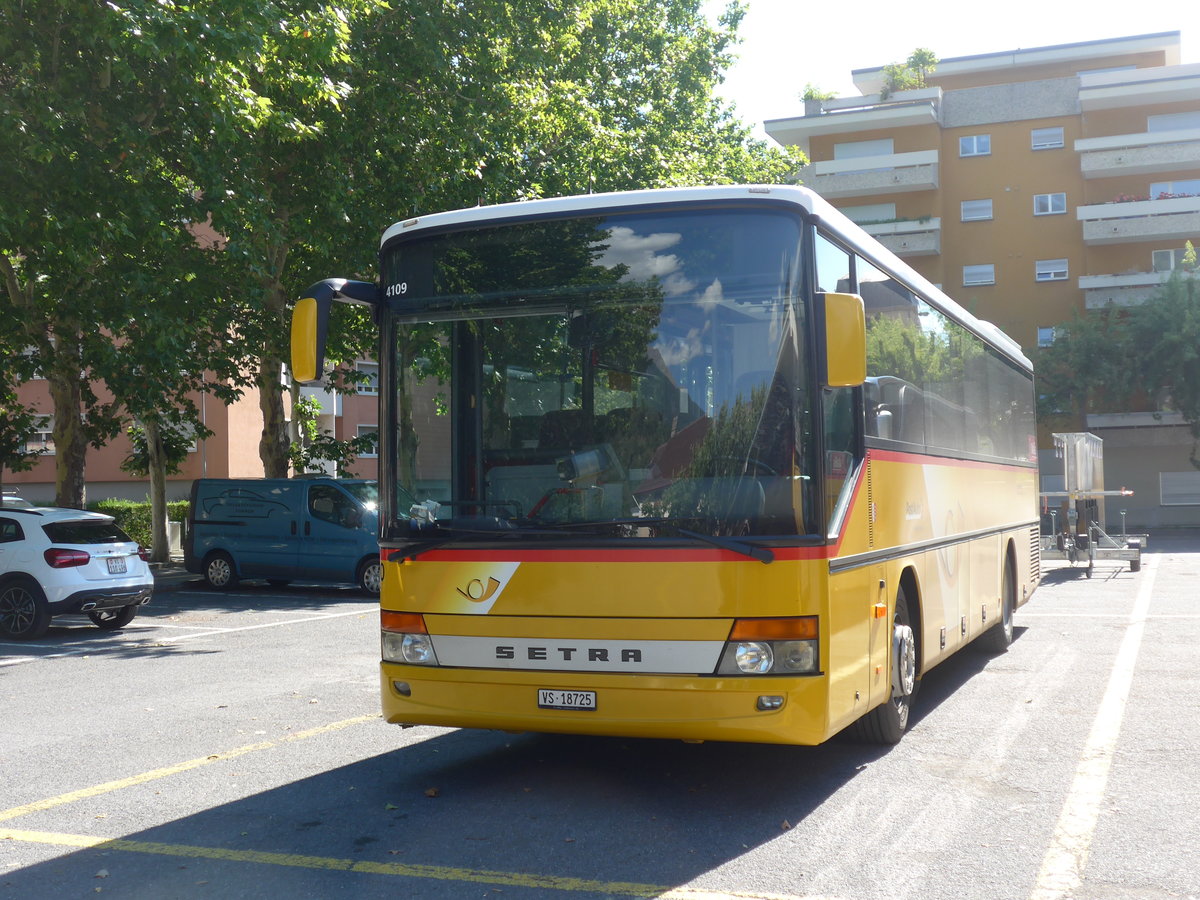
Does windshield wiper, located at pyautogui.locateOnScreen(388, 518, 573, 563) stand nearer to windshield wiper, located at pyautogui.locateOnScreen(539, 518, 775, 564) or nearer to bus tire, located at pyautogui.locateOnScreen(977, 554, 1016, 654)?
windshield wiper, located at pyautogui.locateOnScreen(539, 518, 775, 564)

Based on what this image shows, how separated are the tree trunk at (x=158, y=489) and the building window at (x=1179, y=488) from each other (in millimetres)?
37333

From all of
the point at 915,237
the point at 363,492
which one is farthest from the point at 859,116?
the point at 363,492

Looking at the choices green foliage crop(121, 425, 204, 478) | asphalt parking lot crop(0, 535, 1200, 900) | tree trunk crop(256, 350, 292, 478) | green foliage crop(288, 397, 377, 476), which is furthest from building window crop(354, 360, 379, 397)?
green foliage crop(121, 425, 204, 478)

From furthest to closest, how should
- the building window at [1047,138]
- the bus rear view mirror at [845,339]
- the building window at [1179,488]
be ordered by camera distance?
the building window at [1047,138] → the building window at [1179,488] → the bus rear view mirror at [845,339]

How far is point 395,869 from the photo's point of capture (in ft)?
17.4

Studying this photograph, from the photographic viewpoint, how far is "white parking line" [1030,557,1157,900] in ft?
16.6

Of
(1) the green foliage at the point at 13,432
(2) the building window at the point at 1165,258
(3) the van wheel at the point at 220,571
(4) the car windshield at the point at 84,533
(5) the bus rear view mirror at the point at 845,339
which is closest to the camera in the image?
(5) the bus rear view mirror at the point at 845,339

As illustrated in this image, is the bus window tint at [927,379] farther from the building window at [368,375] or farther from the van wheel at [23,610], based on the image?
the van wheel at [23,610]

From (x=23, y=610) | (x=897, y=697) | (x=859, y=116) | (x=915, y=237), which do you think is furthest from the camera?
(x=859, y=116)

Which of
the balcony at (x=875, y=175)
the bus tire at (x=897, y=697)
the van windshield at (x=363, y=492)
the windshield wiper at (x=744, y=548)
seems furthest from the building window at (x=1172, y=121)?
the windshield wiper at (x=744, y=548)

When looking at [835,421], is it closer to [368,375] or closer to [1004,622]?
[1004,622]

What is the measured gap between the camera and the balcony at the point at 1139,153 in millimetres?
48250

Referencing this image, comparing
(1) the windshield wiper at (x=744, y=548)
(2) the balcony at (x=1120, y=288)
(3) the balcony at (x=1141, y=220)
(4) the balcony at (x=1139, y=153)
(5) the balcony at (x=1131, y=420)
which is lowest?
(1) the windshield wiper at (x=744, y=548)

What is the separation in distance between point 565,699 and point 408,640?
3.09 ft
